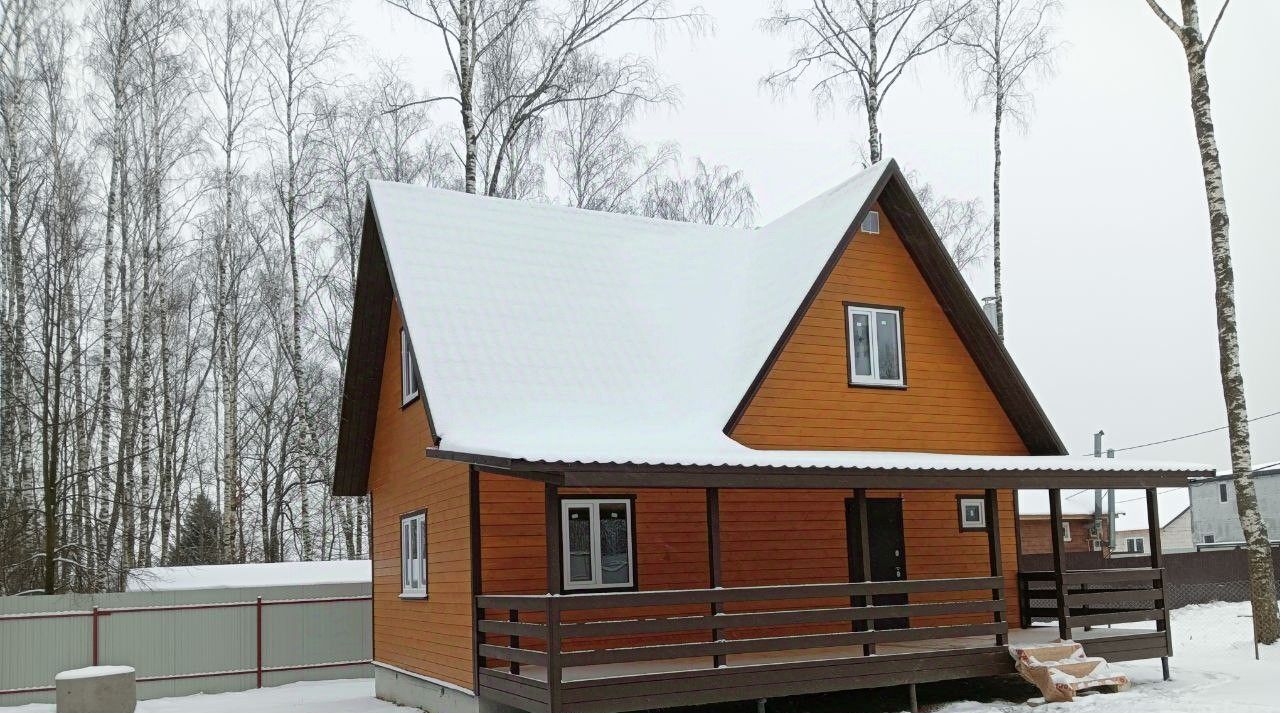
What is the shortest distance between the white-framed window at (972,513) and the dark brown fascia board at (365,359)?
8581 millimetres

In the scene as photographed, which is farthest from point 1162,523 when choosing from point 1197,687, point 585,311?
point 585,311

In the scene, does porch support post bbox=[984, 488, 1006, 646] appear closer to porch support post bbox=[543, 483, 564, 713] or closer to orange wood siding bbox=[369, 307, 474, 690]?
porch support post bbox=[543, 483, 564, 713]

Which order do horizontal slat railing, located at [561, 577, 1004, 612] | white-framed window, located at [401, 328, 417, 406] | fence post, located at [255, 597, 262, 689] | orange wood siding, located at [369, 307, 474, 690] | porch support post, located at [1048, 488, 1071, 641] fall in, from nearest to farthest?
horizontal slat railing, located at [561, 577, 1004, 612], orange wood siding, located at [369, 307, 474, 690], porch support post, located at [1048, 488, 1071, 641], white-framed window, located at [401, 328, 417, 406], fence post, located at [255, 597, 262, 689]

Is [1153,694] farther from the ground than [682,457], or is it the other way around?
[682,457]

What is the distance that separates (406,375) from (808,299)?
5468 mm

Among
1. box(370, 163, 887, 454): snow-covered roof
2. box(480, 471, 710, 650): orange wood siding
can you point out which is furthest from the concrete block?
box(370, 163, 887, 454): snow-covered roof

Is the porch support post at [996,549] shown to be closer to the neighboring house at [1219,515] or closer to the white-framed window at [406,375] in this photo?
the white-framed window at [406,375]

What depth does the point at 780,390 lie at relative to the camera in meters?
14.7

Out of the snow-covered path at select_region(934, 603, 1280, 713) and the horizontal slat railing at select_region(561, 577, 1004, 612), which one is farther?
the snow-covered path at select_region(934, 603, 1280, 713)

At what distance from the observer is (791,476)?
11953mm

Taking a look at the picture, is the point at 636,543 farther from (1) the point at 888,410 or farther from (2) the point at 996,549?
(1) the point at 888,410

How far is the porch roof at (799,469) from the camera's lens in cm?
1062

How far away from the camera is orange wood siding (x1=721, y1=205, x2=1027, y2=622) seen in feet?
48.0

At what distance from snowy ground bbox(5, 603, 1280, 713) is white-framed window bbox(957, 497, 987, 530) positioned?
8.63 ft
